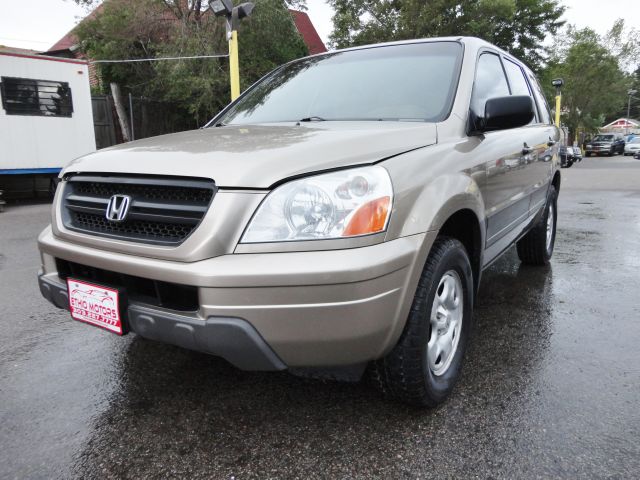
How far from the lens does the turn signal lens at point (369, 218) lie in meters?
1.72

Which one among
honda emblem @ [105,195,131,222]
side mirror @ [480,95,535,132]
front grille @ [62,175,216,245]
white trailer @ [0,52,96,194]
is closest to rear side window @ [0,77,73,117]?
white trailer @ [0,52,96,194]

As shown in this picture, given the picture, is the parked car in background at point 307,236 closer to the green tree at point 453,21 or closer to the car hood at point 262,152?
the car hood at point 262,152

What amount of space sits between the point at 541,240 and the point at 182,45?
13525 millimetres

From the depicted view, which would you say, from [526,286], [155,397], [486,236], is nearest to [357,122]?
[486,236]

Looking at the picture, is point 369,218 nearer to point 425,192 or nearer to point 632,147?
point 425,192

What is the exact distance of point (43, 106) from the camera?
10.2m

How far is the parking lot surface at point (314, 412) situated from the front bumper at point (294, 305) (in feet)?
1.41

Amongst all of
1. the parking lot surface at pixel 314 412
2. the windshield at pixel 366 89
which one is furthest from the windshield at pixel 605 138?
the windshield at pixel 366 89

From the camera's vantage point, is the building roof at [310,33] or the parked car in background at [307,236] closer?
the parked car in background at [307,236]

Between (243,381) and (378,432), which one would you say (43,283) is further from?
(378,432)

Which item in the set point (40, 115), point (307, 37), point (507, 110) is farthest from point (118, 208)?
point (307, 37)

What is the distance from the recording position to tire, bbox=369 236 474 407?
76.9 inches

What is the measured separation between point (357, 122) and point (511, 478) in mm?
1681

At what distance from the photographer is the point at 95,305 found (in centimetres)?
201
